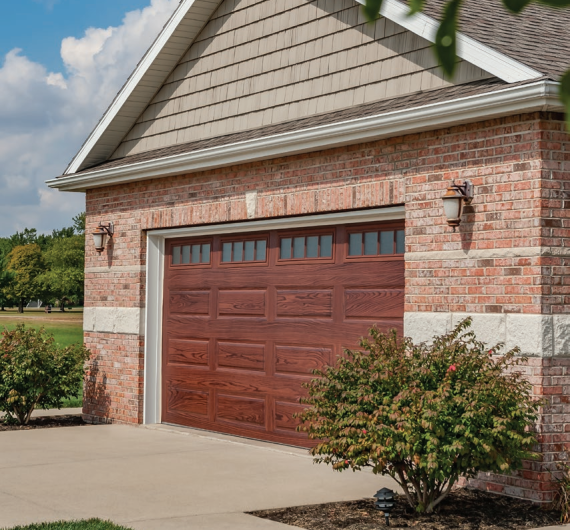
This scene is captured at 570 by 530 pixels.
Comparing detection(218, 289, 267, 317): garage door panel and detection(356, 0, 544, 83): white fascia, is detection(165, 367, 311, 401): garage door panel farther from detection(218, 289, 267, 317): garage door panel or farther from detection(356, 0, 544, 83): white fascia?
detection(356, 0, 544, 83): white fascia

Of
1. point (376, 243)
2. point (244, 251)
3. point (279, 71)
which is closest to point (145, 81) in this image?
point (279, 71)

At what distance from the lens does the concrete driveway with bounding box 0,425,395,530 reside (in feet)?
23.7

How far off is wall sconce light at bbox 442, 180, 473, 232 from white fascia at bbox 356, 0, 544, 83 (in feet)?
3.35

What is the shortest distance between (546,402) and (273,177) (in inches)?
175

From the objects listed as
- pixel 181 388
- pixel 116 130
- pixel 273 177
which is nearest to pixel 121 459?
pixel 181 388

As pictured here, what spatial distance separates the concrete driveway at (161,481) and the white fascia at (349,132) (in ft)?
11.1

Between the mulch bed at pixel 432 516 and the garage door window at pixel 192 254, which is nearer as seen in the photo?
the mulch bed at pixel 432 516

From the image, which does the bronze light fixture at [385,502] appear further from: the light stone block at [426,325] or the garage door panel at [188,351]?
the garage door panel at [188,351]

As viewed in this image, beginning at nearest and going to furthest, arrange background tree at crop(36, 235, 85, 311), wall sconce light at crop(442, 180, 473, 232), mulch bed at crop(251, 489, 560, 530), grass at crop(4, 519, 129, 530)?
1. grass at crop(4, 519, 129, 530)
2. mulch bed at crop(251, 489, 560, 530)
3. wall sconce light at crop(442, 180, 473, 232)
4. background tree at crop(36, 235, 85, 311)

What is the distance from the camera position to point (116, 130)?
1370 cm

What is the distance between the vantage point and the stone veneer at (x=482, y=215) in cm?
775

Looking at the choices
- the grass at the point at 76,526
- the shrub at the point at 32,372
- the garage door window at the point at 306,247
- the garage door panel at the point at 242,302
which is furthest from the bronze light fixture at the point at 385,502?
the shrub at the point at 32,372

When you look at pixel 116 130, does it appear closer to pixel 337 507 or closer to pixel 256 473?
pixel 256 473

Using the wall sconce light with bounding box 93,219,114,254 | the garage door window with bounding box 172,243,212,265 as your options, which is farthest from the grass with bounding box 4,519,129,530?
the wall sconce light with bounding box 93,219,114,254
